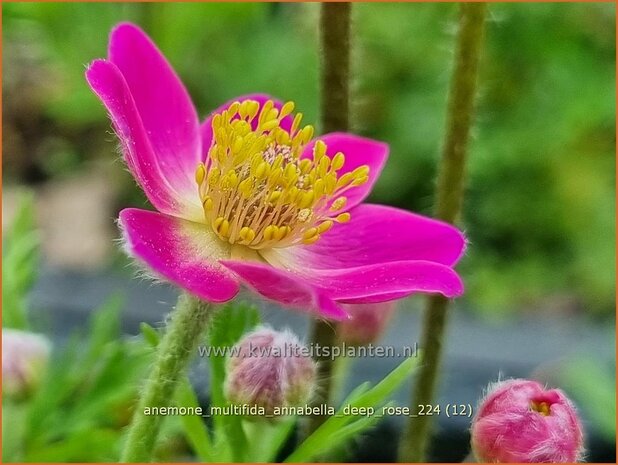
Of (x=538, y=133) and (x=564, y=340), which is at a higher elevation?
(x=538, y=133)

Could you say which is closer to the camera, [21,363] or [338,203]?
[338,203]

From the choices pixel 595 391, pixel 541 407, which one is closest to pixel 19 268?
pixel 541 407

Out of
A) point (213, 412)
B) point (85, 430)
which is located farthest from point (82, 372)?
point (213, 412)

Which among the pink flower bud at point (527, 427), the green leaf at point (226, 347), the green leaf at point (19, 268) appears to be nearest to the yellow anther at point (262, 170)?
the green leaf at point (226, 347)

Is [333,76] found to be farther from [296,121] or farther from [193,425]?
[193,425]

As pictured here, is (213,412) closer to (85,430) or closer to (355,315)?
(355,315)

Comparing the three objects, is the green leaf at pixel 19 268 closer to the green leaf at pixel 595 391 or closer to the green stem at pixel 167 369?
the green stem at pixel 167 369

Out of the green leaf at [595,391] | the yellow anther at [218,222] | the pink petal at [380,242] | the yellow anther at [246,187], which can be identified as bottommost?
the green leaf at [595,391]
